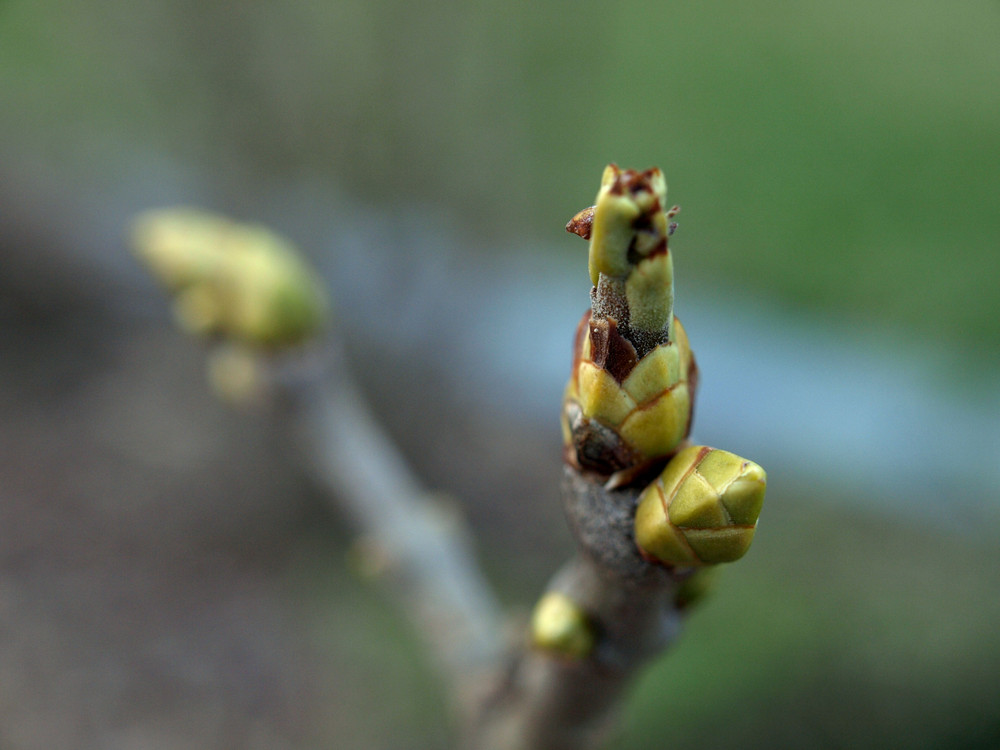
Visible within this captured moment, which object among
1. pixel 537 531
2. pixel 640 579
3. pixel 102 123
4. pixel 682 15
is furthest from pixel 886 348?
pixel 102 123

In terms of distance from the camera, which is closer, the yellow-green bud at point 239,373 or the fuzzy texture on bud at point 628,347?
the fuzzy texture on bud at point 628,347

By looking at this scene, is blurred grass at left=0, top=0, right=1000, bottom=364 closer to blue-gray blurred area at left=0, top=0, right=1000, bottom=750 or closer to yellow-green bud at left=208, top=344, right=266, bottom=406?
blue-gray blurred area at left=0, top=0, right=1000, bottom=750

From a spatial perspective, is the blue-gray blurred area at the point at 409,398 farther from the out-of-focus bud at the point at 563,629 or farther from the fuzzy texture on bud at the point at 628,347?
the fuzzy texture on bud at the point at 628,347

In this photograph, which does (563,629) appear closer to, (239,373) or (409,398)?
(239,373)

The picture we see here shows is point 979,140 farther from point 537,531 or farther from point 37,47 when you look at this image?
point 37,47

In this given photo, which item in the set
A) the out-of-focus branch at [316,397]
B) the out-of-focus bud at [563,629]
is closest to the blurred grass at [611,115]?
the out-of-focus branch at [316,397]

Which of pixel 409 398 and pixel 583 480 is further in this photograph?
pixel 409 398

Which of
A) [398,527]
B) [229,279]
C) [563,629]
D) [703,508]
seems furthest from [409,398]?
[703,508]
